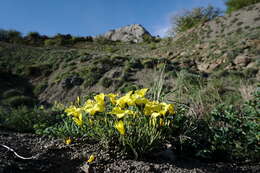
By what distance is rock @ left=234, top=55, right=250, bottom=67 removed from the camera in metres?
10.0

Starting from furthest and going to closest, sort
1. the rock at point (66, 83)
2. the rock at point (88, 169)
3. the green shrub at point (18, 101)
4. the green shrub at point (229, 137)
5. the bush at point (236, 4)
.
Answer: the bush at point (236, 4) → the rock at point (66, 83) → the green shrub at point (18, 101) → the green shrub at point (229, 137) → the rock at point (88, 169)

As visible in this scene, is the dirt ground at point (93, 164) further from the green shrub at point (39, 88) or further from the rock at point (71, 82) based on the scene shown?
the green shrub at point (39, 88)

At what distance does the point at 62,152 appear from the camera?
183cm

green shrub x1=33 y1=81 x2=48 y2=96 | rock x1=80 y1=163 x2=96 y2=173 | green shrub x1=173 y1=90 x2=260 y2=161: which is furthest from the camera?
green shrub x1=33 y1=81 x2=48 y2=96

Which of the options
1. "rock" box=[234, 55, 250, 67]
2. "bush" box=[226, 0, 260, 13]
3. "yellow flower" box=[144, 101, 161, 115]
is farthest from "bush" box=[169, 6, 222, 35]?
"yellow flower" box=[144, 101, 161, 115]

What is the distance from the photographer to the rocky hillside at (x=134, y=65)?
9216 millimetres

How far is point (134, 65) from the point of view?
448 inches

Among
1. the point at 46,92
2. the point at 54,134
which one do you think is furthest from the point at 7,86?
the point at 54,134

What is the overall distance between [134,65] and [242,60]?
5.99 metres

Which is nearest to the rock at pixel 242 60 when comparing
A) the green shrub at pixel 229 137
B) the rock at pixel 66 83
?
the rock at pixel 66 83

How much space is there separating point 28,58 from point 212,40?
14938 millimetres

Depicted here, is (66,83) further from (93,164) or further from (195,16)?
(195,16)

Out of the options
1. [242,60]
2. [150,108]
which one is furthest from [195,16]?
[150,108]

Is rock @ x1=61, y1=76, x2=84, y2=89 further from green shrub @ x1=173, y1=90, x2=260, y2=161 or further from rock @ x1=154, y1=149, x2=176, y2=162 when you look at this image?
rock @ x1=154, y1=149, x2=176, y2=162
